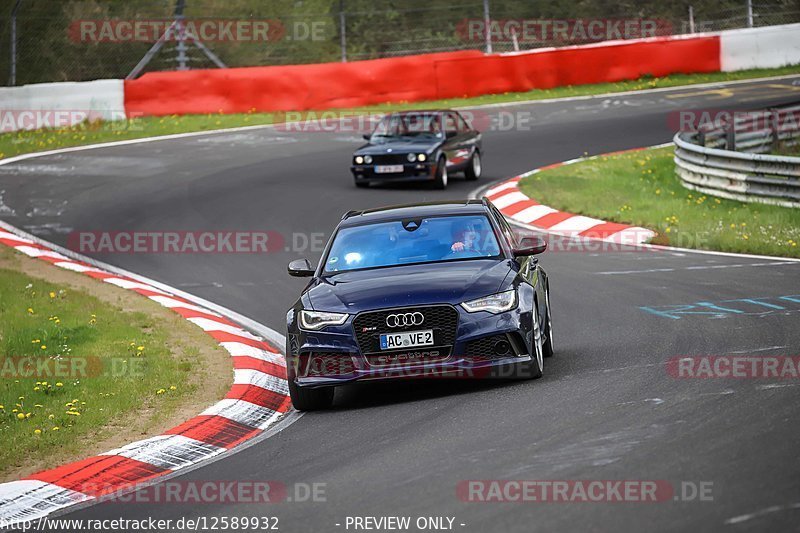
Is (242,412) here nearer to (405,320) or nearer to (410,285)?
(405,320)

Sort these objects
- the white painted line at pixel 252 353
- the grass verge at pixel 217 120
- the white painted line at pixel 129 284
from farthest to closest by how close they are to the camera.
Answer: the grass verge at pixel 217 120, the white painted line at pixel 129 284, the white painted line at pixel 252 353

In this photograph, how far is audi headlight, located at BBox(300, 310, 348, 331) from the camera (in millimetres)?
9781

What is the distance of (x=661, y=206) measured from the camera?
20953 mm

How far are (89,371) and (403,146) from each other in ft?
43.3

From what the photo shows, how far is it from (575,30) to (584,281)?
2576cm

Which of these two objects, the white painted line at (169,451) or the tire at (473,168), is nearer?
the white painted line at (169,451)

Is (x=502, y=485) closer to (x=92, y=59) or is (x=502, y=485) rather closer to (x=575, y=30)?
(x=92, y=59)

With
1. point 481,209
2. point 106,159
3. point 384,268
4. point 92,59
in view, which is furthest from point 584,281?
point 92,59

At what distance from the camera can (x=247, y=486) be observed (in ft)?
24.9

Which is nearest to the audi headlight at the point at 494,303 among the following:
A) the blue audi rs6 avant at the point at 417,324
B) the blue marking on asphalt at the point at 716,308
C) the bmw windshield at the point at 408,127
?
the blue audi rs6 avant at the point at 417,324

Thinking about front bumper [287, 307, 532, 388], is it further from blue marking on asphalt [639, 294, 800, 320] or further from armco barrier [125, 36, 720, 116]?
armco barrier [125, 36, 720, 116]

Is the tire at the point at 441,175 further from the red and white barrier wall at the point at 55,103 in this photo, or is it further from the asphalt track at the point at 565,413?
the red and white barrier wall at the point at 55,103

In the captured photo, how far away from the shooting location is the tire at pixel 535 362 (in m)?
9.84

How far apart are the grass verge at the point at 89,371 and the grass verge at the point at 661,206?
7.78 m
